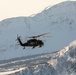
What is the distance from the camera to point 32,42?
6206 cm

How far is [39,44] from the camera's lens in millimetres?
61812

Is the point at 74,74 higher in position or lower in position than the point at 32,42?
lower

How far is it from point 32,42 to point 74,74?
140277 mm

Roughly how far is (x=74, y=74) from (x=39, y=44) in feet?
460

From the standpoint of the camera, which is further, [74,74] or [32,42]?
[74,74]

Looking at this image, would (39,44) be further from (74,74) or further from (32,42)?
(74,74)

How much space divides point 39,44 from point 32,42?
116 centimetres

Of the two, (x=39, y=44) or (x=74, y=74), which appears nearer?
(x=39, y=44)

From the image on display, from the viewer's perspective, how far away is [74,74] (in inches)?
7869

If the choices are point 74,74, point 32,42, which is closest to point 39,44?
point 32,42

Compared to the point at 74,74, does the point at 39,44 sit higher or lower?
higher
